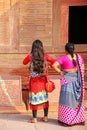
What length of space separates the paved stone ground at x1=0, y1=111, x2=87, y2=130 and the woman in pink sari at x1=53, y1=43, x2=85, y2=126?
23cm

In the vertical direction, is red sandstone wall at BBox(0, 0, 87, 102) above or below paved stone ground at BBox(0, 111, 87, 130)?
above

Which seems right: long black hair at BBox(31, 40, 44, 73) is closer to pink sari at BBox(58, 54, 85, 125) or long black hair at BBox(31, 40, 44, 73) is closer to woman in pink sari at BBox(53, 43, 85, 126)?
woman in pink sari at BBox(53, 43, 85, 126)

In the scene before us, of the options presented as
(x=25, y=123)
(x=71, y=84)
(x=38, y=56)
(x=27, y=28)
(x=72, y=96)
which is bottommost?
(x=25, y=123)

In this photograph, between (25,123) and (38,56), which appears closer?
(38,56)

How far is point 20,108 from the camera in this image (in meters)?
9.20

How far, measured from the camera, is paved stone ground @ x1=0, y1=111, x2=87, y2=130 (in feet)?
26.2

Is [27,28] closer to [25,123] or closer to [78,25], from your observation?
[78,25]

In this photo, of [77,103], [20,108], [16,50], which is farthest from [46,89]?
[16,50]

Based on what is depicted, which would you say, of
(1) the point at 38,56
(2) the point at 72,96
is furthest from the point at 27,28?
(2) the point at 72,96

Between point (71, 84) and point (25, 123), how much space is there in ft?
3.54

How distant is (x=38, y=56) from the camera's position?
798cm

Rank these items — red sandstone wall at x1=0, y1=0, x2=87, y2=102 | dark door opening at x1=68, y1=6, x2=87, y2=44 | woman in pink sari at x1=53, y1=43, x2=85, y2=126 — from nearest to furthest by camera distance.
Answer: woman in pink sari at x1=53, y1=43, x2=85, y2=126
red sandstone wall at x1=0, y1=0, x2=87, y2=102
dark door opening at x1=68, y1=6, x2=87, y2=44

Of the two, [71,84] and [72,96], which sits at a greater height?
[71,84]

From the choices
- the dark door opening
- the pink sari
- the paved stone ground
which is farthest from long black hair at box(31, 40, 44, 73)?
the dark door opening
